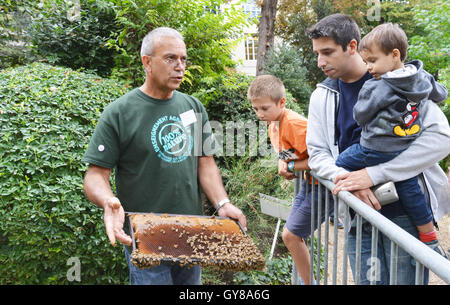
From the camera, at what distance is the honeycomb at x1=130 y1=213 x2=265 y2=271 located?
2.06 meters

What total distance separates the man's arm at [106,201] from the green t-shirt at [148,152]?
83 millimetres

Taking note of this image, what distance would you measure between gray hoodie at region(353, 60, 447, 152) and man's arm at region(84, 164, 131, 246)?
1439 millimetres

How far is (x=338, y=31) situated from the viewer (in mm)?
2633

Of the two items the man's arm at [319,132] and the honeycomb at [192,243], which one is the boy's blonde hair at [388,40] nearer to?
the man's arm at [319,132]

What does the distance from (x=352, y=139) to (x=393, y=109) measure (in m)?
0.49

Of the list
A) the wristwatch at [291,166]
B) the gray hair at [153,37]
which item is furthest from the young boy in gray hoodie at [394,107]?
the gray hair at [153,37]

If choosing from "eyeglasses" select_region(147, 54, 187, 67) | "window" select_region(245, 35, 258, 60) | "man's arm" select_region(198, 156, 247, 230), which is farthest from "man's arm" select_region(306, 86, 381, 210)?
"window" select_region(245, 35, 258, 60)

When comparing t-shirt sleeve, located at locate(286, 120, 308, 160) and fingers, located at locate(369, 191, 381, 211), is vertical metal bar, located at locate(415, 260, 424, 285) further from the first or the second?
t-shirt sleeve, located at locate(286, 120, 308, 160)

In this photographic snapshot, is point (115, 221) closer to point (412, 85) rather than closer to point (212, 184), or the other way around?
point (212, 184)

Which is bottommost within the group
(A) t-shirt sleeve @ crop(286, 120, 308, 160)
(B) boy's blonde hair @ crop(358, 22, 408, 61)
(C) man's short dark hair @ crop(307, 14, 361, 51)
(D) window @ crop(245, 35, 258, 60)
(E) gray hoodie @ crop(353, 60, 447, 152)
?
(A) t-shirt sleeve @ crop(286, 120, 308, 160)

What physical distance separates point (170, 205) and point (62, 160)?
1440mm

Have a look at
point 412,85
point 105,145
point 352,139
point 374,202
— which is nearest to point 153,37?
point 105,145
